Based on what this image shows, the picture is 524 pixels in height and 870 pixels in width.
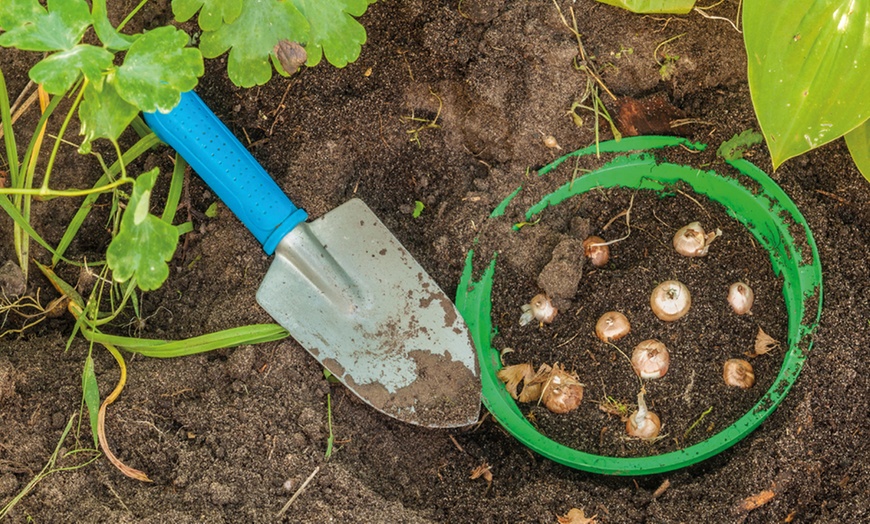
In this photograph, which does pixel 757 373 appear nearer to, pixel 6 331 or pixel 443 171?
pixel 443 171

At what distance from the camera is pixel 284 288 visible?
1535 mm

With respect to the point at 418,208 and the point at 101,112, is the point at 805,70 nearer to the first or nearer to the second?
the point at 418,208

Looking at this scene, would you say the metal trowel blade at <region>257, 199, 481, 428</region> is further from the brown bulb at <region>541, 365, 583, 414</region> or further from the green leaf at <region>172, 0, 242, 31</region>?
the green leaf at <region>172, 0, 242, 31</region>

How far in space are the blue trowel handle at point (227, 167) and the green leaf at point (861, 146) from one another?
3.58 feet

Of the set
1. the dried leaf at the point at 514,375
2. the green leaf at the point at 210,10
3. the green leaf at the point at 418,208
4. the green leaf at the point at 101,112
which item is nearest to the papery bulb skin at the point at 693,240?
the dried leaf at the point at 514,375

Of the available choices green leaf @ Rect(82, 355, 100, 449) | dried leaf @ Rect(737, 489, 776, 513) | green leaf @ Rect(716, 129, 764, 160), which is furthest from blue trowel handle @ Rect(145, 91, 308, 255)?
dried leaf @ Rect(737, 489, 776, 513)

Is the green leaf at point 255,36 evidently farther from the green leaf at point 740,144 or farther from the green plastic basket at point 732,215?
the green leaf at point 740,144

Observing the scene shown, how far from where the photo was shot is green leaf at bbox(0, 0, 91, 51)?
116 cm

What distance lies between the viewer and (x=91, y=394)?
1.42m

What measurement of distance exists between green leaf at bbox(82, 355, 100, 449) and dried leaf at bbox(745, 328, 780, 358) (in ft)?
4.22

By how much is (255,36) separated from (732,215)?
1.02 m

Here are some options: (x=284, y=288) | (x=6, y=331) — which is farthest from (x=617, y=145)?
(x=6, y=331)

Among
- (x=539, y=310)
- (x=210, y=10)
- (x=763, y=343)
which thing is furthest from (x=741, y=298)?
(x=210, y=10)

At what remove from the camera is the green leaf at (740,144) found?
1.53 meters
